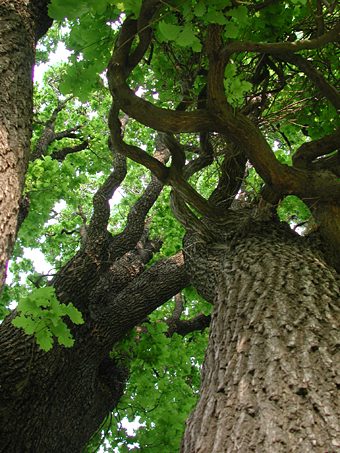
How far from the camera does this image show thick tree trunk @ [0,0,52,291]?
2429 millimetres

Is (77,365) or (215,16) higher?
(215,16)

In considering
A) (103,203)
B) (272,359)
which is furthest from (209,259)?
(103,203)

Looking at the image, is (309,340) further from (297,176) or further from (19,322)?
(19,322)

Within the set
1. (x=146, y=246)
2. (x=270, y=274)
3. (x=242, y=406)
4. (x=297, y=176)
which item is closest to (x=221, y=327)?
(x=270, y=274)

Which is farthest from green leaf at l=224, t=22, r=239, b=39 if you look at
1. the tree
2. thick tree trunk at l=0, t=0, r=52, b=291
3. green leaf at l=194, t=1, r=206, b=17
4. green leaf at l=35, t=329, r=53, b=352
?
green leaf at l=35, t=329, r=53, b=352

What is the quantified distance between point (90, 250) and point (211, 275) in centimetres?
258

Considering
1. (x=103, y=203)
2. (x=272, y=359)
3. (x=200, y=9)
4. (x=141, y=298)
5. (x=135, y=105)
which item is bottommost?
(x=272, y=359)

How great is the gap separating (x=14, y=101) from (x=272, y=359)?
2.22m

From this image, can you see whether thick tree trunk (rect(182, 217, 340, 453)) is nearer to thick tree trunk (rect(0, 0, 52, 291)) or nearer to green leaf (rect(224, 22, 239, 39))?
thick tree trunk (rect(0, 0, 52, 291))

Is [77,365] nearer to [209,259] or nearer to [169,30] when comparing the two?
[209,259]

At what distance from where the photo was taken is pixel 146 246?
855cm

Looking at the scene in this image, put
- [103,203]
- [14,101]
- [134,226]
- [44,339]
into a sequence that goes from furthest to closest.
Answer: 1. [134,226]
2. [103,203]
3. [44,339]
4. [14,101]

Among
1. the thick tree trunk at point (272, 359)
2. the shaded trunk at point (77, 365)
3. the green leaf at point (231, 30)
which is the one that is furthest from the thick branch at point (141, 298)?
the green leaf at point (231, 30)

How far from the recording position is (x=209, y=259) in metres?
3.86
